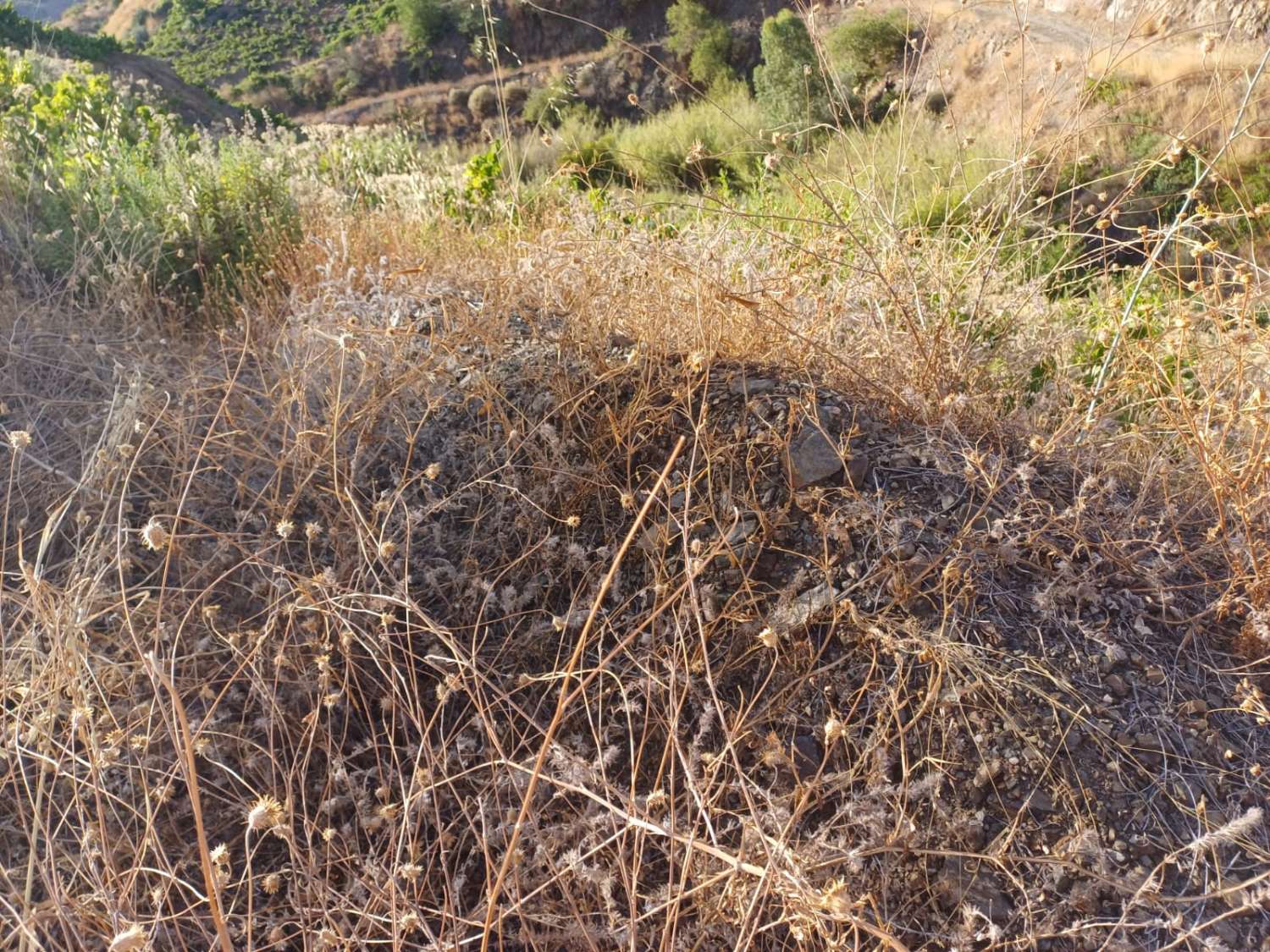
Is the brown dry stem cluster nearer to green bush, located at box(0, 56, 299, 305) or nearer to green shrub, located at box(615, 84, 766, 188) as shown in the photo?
green bush, located at box(0, 56, 299, 305)

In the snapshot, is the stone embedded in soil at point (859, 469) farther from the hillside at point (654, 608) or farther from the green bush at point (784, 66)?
the green bush at point (784, 66)

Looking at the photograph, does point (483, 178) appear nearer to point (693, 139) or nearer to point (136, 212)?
point (136, 212)

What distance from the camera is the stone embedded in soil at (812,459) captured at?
6.93 ft

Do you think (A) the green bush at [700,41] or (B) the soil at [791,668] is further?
(A) the green bush at [700,41]

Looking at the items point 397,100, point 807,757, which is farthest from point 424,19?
point 807,757

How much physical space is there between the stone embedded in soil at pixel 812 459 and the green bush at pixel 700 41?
15246 mm

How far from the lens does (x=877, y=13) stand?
13992 millimetres

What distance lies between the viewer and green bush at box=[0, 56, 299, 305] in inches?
148

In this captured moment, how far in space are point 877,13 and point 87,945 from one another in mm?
15518

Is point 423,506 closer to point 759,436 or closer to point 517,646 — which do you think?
point 517,646

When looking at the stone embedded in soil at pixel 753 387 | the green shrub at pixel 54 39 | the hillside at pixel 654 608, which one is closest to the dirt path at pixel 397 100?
the green shrub at pixel 54 39

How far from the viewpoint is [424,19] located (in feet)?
76.4

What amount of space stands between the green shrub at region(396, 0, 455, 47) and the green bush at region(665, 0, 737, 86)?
778 centimetres

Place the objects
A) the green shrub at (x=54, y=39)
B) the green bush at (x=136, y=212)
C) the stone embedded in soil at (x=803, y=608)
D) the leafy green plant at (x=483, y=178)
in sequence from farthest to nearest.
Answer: the green shrub at (x=54, y=39), the leafy green plant at (x=483, y=178), the green bush at (x=136, y=212), the stone embedded in soil at (x=803, y=608)
